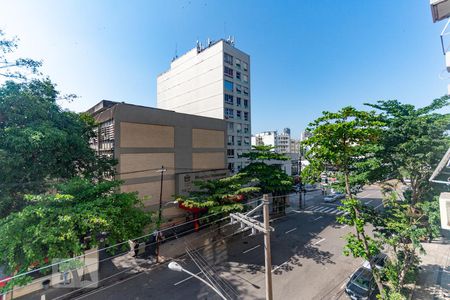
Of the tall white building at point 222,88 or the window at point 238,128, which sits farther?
the window at point 238,128

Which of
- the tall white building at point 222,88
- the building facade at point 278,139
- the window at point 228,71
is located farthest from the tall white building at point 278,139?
the window at point 228,71

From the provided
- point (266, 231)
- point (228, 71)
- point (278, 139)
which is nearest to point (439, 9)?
point (266, 231)

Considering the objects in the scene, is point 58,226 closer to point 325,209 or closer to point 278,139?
point 325,209

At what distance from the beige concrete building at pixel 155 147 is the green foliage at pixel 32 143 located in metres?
4.15

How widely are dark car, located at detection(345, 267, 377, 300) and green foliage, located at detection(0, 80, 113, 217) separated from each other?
1736cm

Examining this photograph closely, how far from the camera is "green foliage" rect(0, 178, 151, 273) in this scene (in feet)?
26.2

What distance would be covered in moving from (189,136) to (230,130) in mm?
11712

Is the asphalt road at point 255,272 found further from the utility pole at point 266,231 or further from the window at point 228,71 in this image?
the window at point 228,71

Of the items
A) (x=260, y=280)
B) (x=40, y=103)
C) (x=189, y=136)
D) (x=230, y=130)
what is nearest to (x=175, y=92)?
(x=230, y=130)

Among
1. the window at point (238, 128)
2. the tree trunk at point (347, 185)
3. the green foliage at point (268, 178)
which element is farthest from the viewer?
the window at point (238, 128)

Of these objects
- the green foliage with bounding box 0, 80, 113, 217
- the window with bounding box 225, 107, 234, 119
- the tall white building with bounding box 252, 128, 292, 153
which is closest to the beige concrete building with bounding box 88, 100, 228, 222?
the green foliage with bounding box 0, 80, 113, 217

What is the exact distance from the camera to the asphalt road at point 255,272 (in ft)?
39.3

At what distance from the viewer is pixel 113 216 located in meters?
9.55

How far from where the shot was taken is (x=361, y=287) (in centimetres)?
1092
